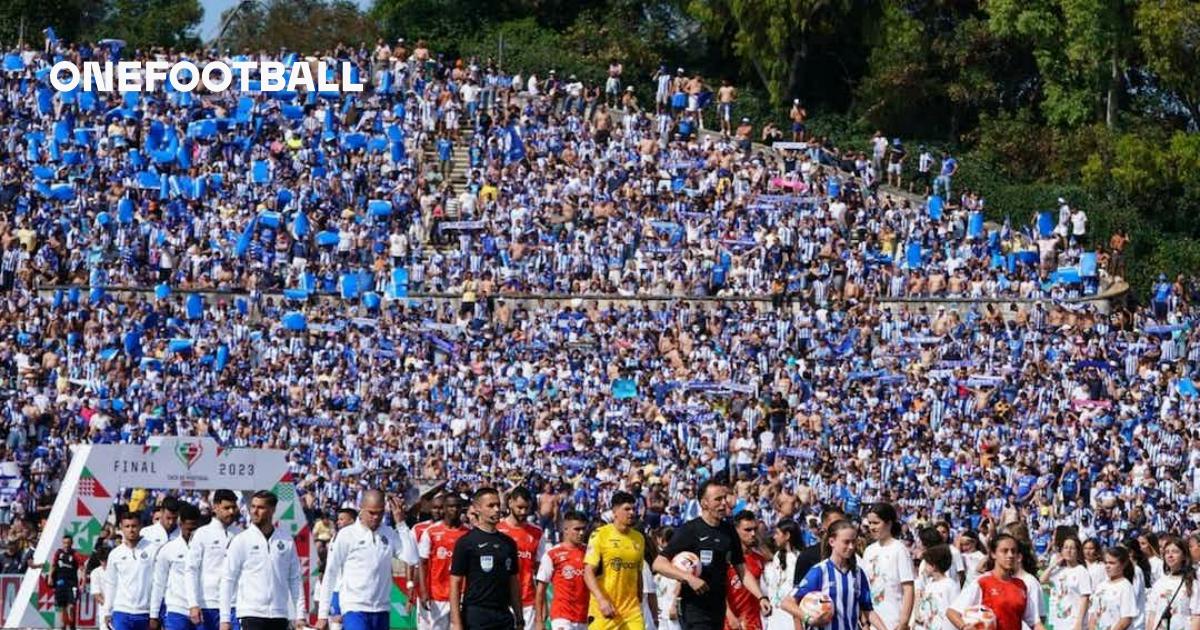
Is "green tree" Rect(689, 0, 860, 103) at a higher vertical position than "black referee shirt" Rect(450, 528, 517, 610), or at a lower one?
higher

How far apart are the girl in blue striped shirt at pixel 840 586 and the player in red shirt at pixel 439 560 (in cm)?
470

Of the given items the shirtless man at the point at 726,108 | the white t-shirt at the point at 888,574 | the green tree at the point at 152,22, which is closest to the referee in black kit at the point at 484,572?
the white t-shirt at the point at 888,574

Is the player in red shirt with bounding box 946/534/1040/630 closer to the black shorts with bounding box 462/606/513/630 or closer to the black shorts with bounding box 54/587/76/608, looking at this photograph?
the black shorts with bounding box 462/606/513/630

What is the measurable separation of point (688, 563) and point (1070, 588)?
4.23 m

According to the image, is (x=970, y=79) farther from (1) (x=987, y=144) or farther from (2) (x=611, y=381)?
(2) (x=611, y=381)

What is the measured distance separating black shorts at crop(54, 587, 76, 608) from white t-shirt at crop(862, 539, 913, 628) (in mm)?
11341

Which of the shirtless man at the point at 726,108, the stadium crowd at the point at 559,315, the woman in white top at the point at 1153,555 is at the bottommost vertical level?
the stadium crowd at the point at 559,315

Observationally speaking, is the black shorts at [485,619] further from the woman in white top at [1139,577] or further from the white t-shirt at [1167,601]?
the white t-shirt at [1167,601]

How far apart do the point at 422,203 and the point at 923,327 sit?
12.5 meters

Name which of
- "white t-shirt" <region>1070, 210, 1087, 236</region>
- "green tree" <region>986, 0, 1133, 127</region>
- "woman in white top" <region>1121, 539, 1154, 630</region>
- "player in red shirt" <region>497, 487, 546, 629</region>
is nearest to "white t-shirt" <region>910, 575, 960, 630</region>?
"woman in white top" <region>1121, 539, 1154, 630</region>

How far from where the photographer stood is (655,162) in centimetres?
5650

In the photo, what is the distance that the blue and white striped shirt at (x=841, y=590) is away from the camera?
687 inches

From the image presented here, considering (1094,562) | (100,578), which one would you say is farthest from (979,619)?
(100,578)

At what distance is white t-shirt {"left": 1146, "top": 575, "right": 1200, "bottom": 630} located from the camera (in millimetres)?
20406
